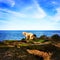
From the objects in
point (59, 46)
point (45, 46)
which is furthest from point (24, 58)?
point (59, 46)

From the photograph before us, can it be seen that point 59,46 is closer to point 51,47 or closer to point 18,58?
point 51,47

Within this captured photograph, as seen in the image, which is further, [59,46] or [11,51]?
[59,46]

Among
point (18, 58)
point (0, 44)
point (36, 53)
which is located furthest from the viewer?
point (0, 44)

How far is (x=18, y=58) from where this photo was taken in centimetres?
331

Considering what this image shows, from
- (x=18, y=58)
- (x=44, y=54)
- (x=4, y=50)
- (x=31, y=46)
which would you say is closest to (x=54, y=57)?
(x=44, y=54)

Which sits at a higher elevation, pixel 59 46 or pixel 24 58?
pixel 59 46

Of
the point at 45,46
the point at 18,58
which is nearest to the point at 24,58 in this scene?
the point at 18,58

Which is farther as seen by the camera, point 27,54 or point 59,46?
point 59,46

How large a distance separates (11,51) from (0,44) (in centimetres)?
47

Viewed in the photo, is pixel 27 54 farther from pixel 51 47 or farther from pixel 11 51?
pixel 51 47

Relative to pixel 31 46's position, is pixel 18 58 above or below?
below

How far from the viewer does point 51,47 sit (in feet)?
12.1

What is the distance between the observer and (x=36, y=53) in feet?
11.6

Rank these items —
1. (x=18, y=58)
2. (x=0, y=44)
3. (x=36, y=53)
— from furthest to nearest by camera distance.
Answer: (x=0, y=44) → (x=36, y=53) → (x=18, y=58)
